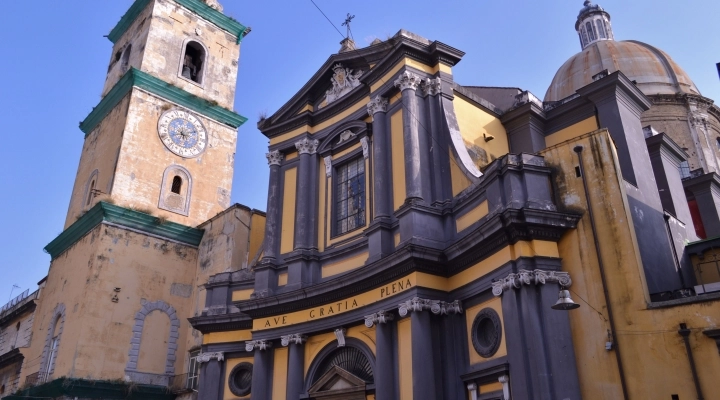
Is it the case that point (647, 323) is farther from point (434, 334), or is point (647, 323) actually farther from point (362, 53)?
point (362, 53)

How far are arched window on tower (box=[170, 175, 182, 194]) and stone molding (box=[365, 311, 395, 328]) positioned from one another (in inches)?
556

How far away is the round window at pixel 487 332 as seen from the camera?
36.4 ft

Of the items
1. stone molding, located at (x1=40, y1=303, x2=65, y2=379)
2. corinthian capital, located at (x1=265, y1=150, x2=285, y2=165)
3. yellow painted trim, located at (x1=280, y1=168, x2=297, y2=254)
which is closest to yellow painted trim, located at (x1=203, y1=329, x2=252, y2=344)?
yellow painted trim, located at (x1=280, y1=168, x2=297, y2=254)

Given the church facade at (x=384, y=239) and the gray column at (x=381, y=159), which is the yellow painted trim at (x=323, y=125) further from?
the gray column at (x=381, y=159)

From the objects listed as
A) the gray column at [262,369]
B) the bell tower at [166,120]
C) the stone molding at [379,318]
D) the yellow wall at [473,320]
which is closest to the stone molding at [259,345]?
the gray column at [262,369]

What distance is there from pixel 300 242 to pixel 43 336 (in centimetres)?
1304

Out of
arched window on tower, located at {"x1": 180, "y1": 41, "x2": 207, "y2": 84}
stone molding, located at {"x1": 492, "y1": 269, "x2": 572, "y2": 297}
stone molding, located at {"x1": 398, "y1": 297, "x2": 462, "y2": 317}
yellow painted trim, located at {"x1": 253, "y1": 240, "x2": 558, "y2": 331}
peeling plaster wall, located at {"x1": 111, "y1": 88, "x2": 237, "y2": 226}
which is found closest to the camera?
stone molding, located at {"x1": 492, "y1": 269, "x2": 572, "y2": 297}

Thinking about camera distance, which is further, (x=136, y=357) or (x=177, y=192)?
(x=177, y=192)

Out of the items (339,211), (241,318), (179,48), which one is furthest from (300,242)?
(179,48)

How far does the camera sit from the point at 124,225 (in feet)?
73.4

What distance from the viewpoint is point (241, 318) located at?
16859 mm

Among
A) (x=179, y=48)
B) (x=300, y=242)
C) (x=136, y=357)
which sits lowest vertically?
(x=136, y=357)

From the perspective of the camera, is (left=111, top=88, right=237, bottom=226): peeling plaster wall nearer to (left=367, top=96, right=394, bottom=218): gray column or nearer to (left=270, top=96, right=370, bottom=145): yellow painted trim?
(left=270, top=96, right=370, bottom=145): yellow painted trim

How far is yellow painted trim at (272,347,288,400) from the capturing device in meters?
15.1
